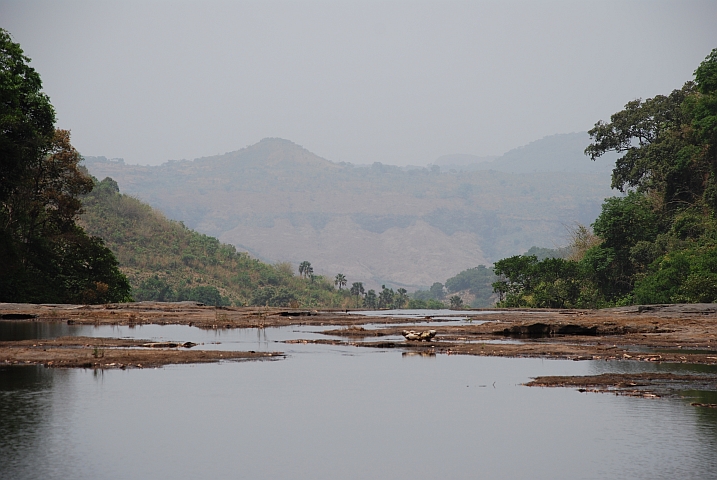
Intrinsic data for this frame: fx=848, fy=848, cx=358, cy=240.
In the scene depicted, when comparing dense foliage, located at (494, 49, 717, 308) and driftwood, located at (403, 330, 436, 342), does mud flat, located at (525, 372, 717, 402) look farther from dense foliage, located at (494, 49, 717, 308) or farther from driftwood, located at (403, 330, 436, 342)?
dense foliage, located at (494, 49, 717, 308)

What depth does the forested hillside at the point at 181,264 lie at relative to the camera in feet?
432

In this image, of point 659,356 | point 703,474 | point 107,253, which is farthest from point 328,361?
point 107,253

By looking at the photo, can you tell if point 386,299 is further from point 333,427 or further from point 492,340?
point 333,427

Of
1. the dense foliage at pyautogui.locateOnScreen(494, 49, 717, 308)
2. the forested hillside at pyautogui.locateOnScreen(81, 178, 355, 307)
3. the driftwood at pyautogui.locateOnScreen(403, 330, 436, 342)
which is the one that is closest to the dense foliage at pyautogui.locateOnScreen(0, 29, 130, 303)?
the driftwood at pyautogui.locateOnScreen(403, 330, 436, 342)

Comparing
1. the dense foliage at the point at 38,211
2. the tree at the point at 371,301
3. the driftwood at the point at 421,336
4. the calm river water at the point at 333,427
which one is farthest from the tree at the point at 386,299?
the calm river water at the point at 333,427

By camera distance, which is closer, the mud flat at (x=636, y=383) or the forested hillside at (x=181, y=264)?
the mud flat at (x=636, y=383)

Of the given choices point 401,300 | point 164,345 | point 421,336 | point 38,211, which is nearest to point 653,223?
point 38,211

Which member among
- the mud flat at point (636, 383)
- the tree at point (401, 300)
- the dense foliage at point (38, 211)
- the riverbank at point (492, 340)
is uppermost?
the dense foliage at point (38, 211)

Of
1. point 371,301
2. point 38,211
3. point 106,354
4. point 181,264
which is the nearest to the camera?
point 106,354

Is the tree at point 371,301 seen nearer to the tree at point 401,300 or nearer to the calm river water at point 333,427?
the tree at point 401,300

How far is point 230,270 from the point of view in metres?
149

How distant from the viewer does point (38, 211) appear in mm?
59875

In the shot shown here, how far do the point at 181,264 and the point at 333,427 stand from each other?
434ft

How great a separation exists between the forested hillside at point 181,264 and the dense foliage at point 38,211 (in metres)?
60.6
